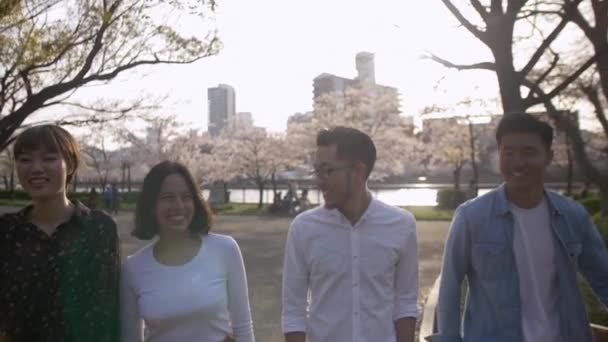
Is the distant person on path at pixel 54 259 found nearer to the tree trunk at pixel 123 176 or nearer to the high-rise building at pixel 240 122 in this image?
the high-rise building at pixel 240 122

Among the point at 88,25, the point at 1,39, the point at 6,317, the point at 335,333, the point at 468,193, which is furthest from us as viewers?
the point at 468,193

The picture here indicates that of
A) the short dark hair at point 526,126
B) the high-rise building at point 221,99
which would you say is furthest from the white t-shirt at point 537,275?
the high-rise building at point 221,99

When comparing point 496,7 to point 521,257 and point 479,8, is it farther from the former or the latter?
point 521,257

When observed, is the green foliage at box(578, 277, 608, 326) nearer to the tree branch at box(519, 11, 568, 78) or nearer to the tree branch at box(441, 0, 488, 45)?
the tree branch at box(519, 11, 568, 78)

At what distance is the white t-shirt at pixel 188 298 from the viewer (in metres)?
2.37

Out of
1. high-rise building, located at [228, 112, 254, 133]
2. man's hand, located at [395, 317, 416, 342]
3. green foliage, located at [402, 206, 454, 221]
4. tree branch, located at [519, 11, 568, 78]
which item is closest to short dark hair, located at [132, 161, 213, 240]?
man's hand, located at [395, 317, 416, 342]

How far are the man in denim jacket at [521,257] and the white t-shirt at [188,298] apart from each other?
3.01ft

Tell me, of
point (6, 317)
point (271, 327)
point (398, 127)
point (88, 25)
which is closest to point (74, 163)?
point (6, 317)

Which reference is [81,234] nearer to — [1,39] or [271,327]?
[271,327]

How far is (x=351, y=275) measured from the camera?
2.50 metres

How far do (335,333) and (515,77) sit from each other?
4667mm

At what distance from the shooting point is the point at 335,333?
2.48 metres

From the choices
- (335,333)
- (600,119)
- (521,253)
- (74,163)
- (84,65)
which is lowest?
(335,333)

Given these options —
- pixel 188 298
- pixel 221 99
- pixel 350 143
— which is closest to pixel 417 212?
pixel 221 99
